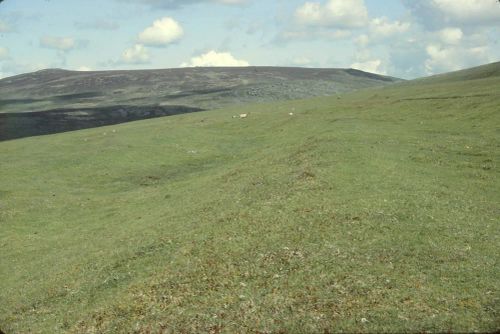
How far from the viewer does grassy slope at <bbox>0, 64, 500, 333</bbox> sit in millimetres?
20883

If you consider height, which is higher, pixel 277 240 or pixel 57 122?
pixel 57 122

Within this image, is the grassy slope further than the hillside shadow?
No

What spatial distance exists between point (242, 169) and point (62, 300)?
25745mm

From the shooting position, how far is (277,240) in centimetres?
2792

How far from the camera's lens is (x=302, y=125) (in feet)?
248

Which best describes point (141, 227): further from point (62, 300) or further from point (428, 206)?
point (428, 206)

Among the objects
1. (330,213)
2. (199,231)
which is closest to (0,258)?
(199,231)

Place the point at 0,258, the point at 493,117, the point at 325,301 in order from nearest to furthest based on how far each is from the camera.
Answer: the point at 325,301, the point at 0,258, the point at 493,117

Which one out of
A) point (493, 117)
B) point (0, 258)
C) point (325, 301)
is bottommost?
point (0, 258)

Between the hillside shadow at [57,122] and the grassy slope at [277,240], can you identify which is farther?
the hillside shadow at [57,122]

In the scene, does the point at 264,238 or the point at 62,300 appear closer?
the point at 62,300

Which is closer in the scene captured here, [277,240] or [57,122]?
[277,240]

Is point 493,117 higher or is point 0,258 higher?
point 493,117

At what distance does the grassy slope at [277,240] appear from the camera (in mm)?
20883
